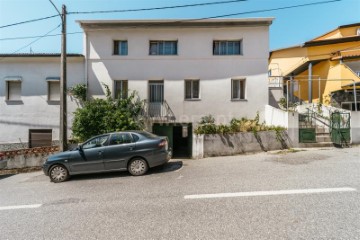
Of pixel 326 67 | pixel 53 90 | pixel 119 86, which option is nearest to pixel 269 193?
pixel 119 86

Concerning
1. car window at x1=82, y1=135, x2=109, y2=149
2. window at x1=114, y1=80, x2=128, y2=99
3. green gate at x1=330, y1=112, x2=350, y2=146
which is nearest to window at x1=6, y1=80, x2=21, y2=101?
window at x1=114, y1=80, x2=128, y2=99

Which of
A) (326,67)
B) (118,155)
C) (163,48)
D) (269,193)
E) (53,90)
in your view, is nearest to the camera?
(269,193)

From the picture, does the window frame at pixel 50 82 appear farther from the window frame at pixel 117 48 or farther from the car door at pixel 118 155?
the car door at pixel 118 155

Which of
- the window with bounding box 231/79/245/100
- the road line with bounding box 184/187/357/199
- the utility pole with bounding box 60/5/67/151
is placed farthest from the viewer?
the window with bounding box 231/79/245/100

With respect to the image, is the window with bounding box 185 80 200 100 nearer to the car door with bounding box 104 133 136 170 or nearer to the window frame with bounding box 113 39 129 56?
the window frame with bounding box 113 39 129 56

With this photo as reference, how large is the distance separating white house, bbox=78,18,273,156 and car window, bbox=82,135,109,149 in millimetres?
3951

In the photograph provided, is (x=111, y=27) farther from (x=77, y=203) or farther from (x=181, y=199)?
(x=181, y=199)

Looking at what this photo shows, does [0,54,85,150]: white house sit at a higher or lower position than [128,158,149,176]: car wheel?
higher

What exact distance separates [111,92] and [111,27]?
3.62m

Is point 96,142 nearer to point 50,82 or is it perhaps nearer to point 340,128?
point 50,82

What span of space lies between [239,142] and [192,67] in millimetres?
4815

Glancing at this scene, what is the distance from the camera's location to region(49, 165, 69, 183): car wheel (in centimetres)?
588

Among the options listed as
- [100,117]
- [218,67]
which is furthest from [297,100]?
[100,117]

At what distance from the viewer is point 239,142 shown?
782cm
